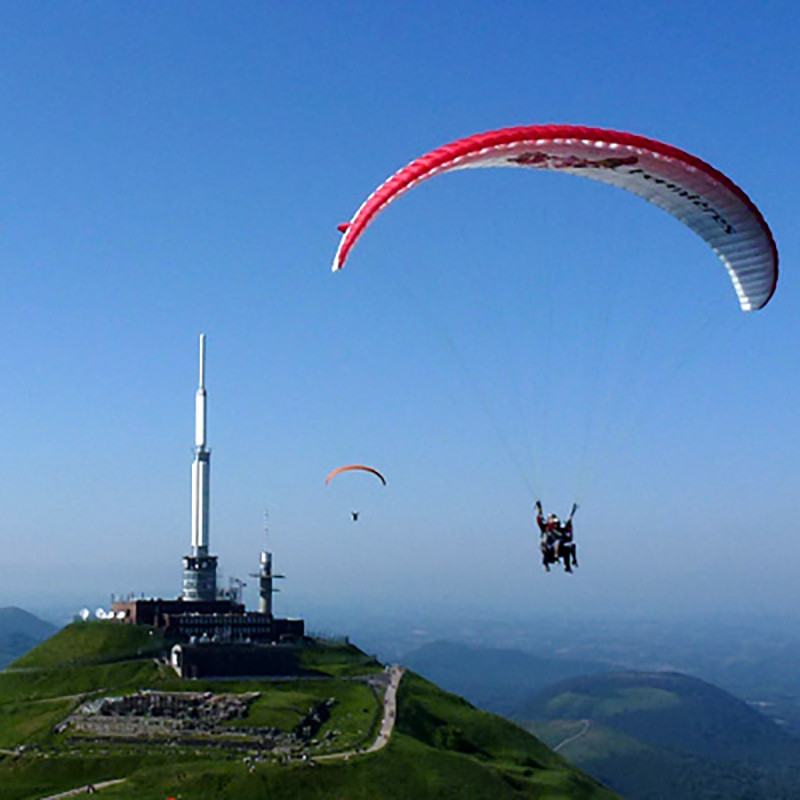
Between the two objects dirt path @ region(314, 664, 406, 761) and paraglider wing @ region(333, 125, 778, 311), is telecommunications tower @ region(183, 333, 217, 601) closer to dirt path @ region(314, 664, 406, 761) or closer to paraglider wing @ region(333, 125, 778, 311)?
dirt path @ region(314, 664, 406, 761)

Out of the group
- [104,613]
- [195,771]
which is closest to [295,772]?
[195,771]

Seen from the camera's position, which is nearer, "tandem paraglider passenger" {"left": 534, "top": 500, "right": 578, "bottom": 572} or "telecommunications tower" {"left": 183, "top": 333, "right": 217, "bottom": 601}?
"tandem paraglider passenger" {"left": 534, "top": 500, "right": 578, "bottom": 572}

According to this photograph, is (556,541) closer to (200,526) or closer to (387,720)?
(387,720)

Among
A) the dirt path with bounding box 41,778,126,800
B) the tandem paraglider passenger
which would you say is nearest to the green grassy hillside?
the dirt path with bounding box 41,778,126,800

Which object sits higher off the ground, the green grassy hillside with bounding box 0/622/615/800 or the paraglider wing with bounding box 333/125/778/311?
the paraglider wing with bounding box 333/125/778/311

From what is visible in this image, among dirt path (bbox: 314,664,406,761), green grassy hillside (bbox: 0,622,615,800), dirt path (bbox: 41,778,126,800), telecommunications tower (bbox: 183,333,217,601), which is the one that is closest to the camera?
dirt path (bbox: 41,778,126,800)

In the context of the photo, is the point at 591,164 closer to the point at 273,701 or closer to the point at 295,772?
the point at 295,772

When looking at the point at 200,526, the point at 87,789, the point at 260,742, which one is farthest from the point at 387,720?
the point at 200,526
